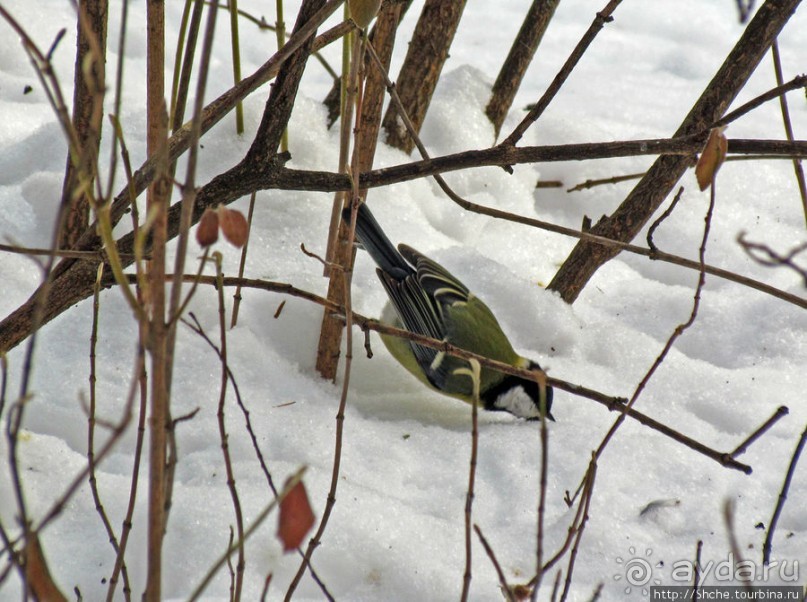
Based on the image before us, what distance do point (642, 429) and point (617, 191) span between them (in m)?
1.44

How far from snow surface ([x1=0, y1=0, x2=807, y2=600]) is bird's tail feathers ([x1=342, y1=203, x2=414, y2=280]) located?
0.16 meters

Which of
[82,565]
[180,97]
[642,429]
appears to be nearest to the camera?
[82,565]

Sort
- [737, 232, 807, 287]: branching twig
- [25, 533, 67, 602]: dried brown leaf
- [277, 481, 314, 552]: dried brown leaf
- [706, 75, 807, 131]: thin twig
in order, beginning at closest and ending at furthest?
[277, 481, 314, 552]: dried brown leaf → [25, 533, 67, 602]: dried brown leaf → [737, 232, 807, 287]: branching twig → [706, 75, 807, 131]: thin twig

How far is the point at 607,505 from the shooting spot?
2.06 metres

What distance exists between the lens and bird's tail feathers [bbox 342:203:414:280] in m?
2.88

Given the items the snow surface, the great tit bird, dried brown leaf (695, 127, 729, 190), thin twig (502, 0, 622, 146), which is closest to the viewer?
dried brown leaf (695, 127, 729, 190)

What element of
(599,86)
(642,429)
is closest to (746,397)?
(642,429)

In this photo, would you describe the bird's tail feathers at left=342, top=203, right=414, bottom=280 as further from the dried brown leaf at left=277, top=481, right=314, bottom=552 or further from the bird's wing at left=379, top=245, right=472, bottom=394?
the dried brown leaf at left=277, top=481, right=314, bottom=552

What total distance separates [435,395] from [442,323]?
324 mm

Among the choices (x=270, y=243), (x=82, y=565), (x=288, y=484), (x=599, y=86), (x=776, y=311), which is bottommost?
(x=288, y=484)

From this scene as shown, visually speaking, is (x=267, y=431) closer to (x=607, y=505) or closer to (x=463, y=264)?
(x=607, y=505)

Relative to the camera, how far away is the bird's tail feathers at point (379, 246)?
2.88 metres

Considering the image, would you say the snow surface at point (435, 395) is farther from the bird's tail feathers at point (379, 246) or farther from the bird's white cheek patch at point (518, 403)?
the bird's tail feathers at point (379, 246)

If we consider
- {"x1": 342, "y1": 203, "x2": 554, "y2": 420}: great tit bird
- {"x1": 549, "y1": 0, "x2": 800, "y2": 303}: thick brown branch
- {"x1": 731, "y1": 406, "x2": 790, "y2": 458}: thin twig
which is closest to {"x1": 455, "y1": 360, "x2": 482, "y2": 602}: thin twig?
{"x1": 731, "y1": 406, "x2": 790, "y2": 458}: thin twig
